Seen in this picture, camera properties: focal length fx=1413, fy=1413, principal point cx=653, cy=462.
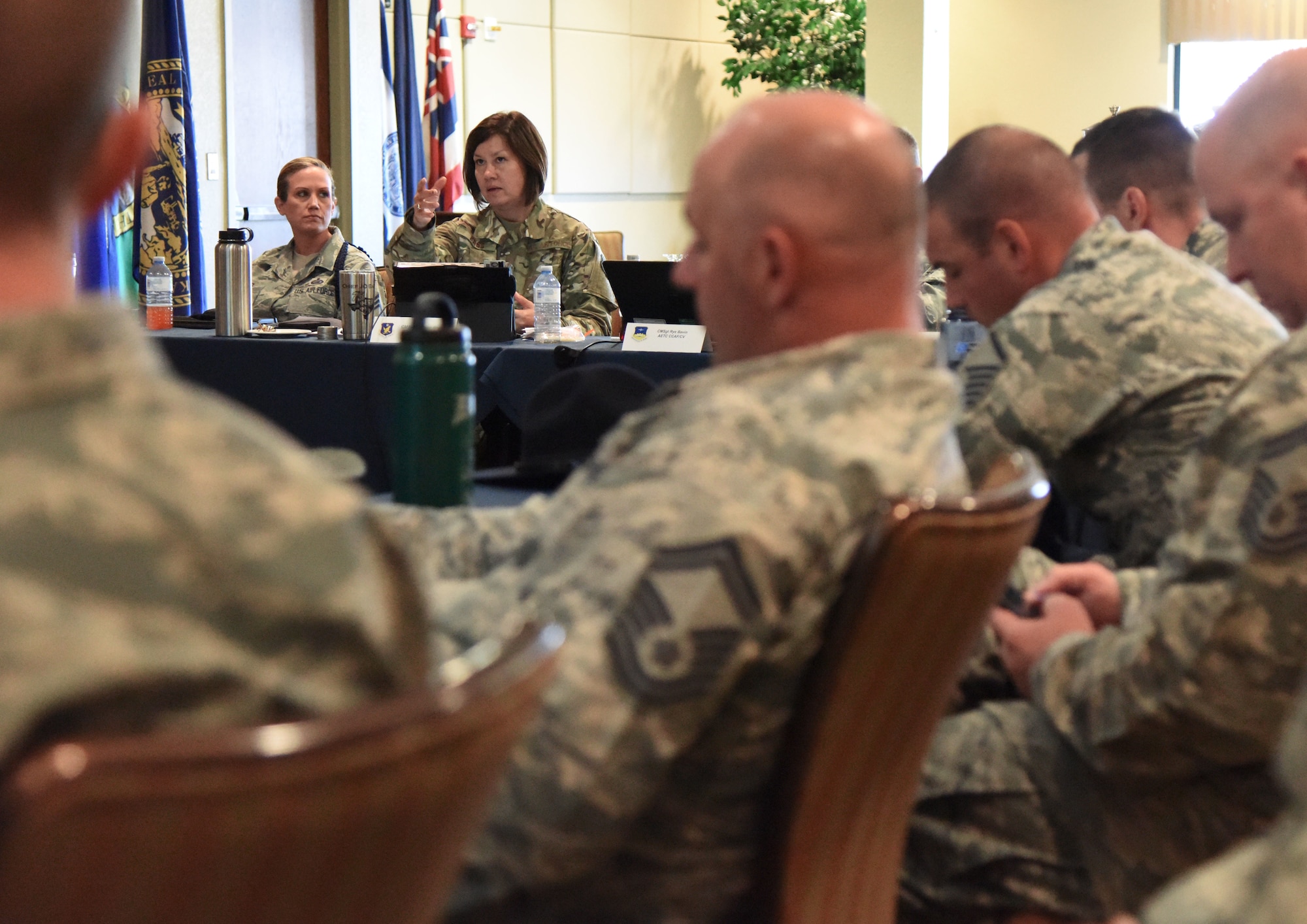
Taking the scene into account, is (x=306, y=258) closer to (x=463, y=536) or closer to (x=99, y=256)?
(x=99, y=256)

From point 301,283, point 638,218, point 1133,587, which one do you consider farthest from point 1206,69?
point 1133,587

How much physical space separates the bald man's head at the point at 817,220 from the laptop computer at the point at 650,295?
2713mm

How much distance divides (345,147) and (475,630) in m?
6.84

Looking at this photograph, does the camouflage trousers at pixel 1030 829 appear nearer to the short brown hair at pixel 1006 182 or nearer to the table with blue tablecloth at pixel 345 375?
the short brown hair at pixel 1006 182

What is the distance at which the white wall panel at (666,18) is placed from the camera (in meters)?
9.34

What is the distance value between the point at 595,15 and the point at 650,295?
5485 millimetres

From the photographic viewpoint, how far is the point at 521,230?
4.99 meters

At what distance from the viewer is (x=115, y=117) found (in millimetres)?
687

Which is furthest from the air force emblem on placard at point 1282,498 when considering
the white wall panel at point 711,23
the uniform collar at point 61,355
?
the white wall panel at point 711,23

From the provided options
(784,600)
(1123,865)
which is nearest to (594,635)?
(784,600)

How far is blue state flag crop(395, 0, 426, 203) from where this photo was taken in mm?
7543

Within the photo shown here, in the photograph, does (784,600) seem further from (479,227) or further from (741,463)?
(479,227)

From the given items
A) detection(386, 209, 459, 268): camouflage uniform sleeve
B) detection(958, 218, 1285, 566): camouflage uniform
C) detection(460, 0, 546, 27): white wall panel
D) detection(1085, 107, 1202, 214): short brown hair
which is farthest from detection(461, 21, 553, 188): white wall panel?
detection(958, 218, 1285, 566): camouflage uniform

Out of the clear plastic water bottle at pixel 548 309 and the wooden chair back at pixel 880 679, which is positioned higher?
the clear plastic water bottle at pixel 548 309
